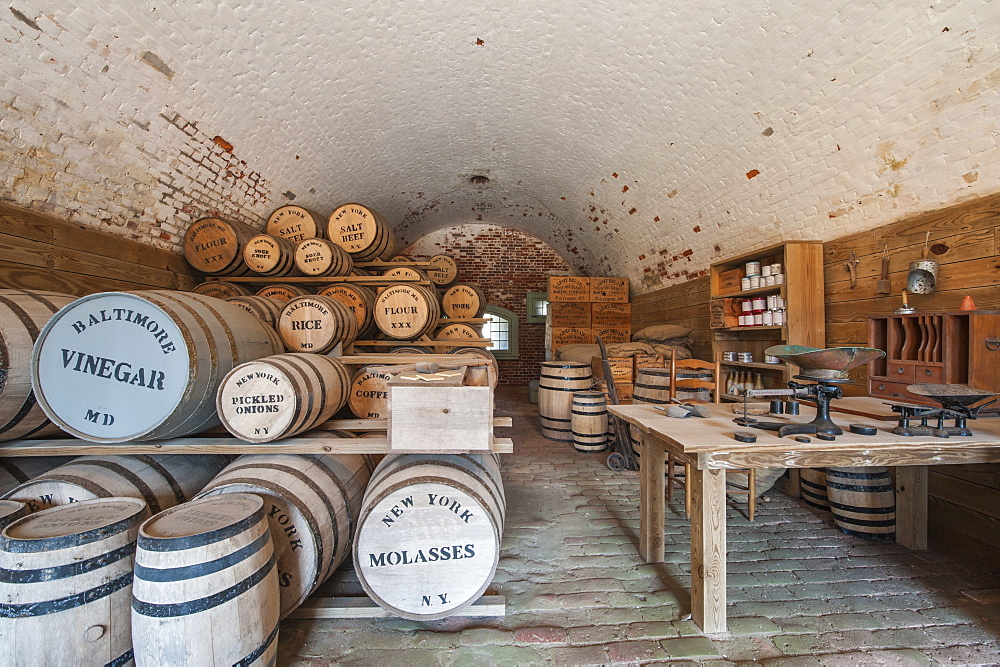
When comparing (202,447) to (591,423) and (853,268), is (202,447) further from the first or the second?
(853,268)

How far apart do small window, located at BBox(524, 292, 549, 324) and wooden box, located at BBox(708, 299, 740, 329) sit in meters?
5.40

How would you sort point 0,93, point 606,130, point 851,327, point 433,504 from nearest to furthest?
point 433,504, point 0,93, point 851,327, point 606,130

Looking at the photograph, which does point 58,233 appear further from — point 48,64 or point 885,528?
point 885,528

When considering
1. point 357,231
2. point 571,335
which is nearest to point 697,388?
point 571,335

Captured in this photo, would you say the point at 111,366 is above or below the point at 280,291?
below

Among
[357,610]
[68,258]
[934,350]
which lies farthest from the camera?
[68,258]

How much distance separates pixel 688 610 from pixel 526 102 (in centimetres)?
469

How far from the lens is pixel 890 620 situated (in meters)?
1.84

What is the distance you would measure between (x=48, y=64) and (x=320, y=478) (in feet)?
9.76

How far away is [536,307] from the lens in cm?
970

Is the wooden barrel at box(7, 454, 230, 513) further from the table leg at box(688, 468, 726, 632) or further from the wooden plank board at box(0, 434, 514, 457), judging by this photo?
the table leg at box(688, 468, 726, 632)

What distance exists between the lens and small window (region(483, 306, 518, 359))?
961 centimetres

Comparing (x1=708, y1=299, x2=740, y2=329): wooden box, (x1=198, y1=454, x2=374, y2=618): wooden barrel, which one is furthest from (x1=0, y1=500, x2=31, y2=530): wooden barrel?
(x1=708, y1=299, x2=740, y2=329): wooden box

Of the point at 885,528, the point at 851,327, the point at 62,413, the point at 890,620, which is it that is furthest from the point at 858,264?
the point at 62,413
